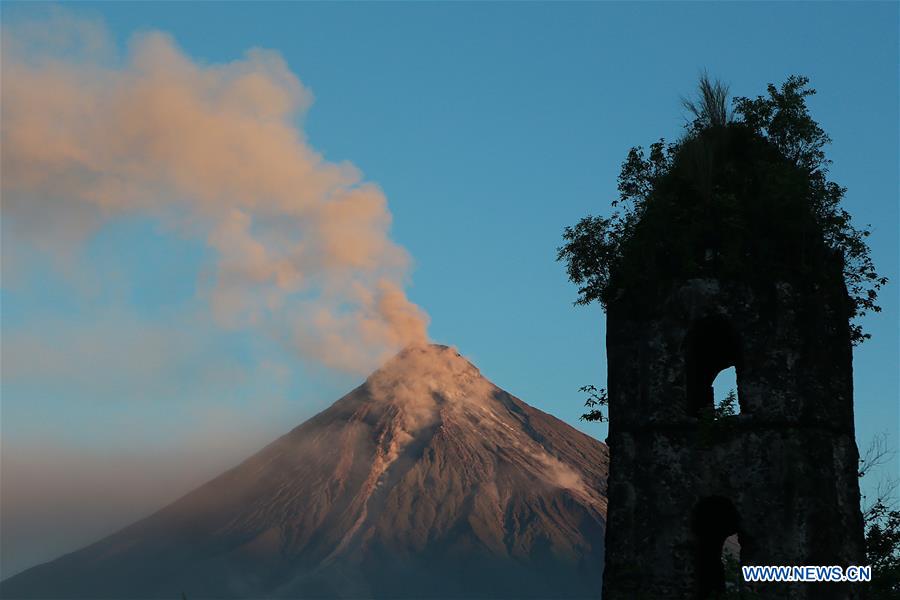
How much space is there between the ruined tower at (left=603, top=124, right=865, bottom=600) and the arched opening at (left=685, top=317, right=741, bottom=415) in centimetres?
6

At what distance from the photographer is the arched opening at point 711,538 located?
57.9ft

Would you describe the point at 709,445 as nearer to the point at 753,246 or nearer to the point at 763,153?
the point at 753,246

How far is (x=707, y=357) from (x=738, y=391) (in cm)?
213

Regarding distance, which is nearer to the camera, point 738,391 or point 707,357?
point 738,391

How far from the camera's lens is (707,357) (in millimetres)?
19891

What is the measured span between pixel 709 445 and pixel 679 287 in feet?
7.44

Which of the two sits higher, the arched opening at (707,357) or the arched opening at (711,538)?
the arched opening at (707,357)

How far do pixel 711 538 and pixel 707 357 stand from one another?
9.35 ft

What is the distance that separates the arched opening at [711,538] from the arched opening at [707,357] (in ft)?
4.33

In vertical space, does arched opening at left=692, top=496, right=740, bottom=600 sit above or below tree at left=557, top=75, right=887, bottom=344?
below

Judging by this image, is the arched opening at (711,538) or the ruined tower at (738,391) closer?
the ruined tower at (738,391)

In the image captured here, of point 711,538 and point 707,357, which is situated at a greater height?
point 707,357

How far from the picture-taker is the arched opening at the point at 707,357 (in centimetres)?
1823

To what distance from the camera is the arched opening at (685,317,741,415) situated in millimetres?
18234
